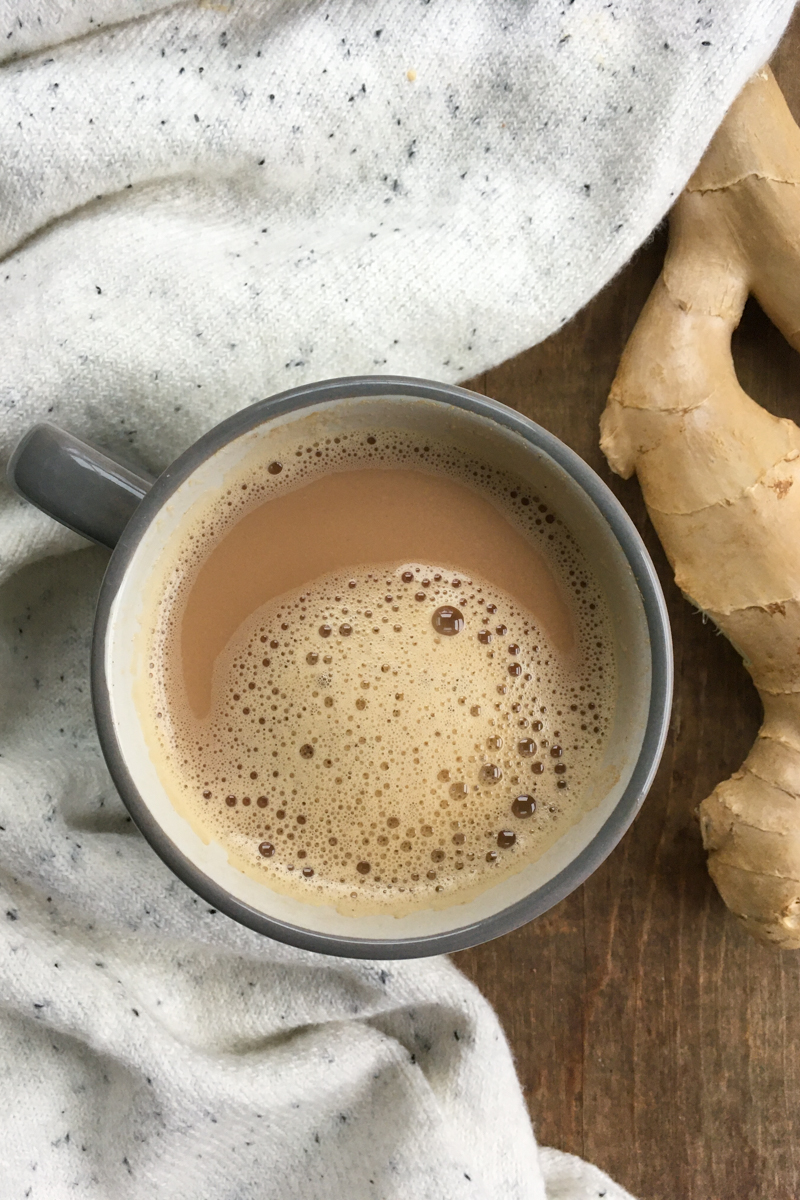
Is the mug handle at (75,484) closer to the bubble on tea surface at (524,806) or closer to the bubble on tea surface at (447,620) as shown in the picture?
the bubble on tea surface at (447,620)

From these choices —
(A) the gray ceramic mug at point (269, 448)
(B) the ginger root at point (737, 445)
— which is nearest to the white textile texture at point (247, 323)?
(B) the ginger root at point (737, 445)

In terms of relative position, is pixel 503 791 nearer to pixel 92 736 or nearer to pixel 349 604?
pixel 349 604

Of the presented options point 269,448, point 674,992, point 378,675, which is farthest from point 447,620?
point 674,992

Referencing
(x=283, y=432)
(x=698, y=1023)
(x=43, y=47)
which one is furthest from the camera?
(x=698, y=1023)

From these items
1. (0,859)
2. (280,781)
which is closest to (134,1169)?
(0,859)

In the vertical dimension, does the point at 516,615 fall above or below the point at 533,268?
below

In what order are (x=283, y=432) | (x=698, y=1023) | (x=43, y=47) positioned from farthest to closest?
(x=698, y=1023) < (x=43, y=47) < (x=283, y=432)
